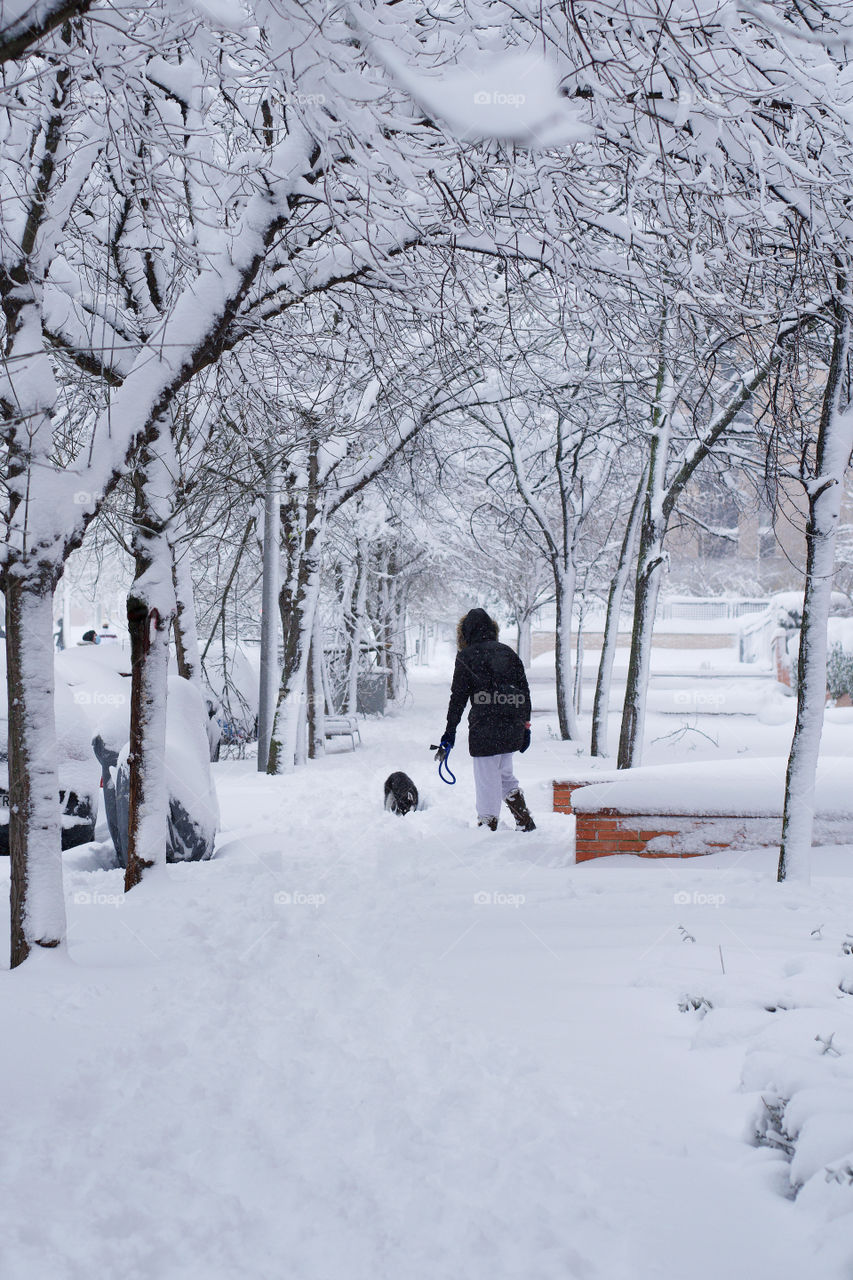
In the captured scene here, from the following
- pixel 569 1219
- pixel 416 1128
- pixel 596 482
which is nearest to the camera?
pixel 569 1219

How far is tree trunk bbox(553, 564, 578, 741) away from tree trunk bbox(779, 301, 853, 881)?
34.2 ft

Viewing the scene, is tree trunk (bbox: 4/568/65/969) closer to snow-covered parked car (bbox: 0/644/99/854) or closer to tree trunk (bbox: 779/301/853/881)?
snow-covered parked car (bbox: 0/644/99/854)

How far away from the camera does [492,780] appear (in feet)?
25.5

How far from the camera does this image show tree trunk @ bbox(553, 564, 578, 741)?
52.9ft

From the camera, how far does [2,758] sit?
6.50 m

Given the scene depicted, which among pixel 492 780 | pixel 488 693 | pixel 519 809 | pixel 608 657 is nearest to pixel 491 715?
pixel 488 693

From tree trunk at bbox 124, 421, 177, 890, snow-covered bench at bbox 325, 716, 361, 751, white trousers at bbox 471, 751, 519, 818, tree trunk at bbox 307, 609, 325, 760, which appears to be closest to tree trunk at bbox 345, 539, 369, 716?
snow-covered bench at bbox 325, 716, 361, 751

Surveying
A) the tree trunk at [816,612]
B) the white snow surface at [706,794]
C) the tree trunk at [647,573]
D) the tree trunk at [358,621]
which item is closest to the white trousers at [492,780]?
the white snow surface at [706,794]

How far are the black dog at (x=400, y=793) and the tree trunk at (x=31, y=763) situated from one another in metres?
5.50

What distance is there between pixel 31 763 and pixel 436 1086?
2.07 meters

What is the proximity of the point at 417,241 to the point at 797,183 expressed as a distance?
178 cm

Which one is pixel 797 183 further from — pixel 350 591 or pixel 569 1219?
pixel 350 591

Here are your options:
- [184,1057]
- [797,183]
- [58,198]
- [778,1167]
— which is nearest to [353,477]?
[58,198]

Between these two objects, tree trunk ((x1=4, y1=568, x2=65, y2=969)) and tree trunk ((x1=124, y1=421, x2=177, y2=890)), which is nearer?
tree trunk ((x1=4, y1=568, x2=65, y2=969))
